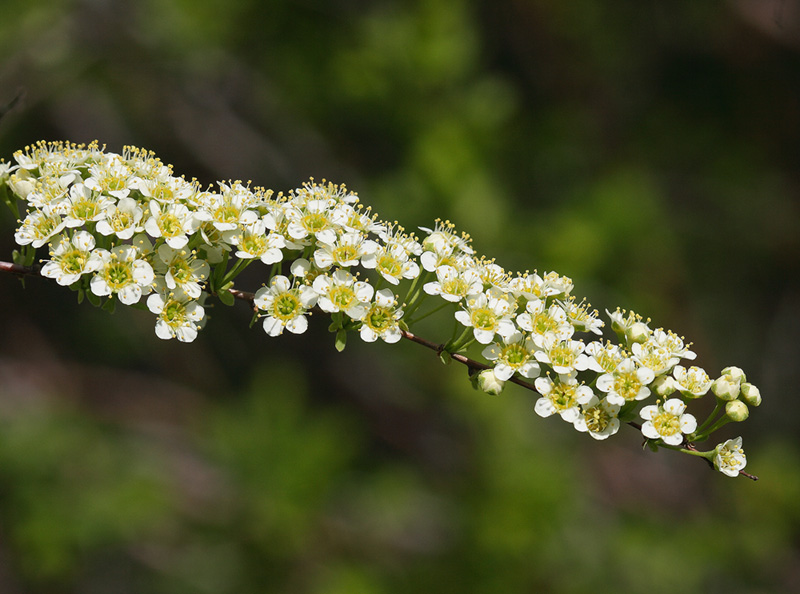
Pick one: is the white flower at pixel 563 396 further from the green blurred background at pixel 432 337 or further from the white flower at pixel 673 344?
the green blurred background at pixel 432 337

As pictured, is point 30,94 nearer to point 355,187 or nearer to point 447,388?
point 355,187

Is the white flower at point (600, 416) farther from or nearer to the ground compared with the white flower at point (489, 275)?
nearer to the ground

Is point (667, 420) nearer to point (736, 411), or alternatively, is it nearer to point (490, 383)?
point (736, 411)

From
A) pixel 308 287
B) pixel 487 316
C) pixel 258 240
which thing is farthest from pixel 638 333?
pixel 258 240

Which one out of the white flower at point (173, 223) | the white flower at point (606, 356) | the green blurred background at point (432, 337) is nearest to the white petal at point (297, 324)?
the white flower at point (173, 223)

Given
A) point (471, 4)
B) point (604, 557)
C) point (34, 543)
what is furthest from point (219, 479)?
point (471, 4)
